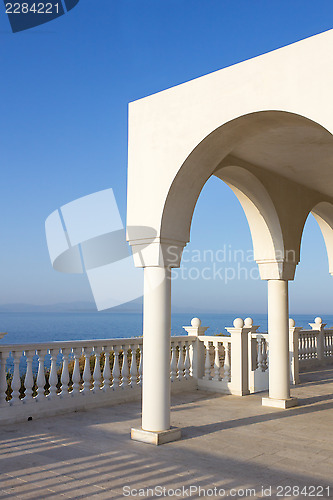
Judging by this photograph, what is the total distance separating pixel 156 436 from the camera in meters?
4.51

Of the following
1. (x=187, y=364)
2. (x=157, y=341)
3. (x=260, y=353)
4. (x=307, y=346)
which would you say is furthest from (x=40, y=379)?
(x=307, y=346)

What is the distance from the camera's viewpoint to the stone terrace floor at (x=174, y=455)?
3.43 m

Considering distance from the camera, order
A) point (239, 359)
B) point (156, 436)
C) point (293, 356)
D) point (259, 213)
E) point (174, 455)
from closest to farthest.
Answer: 1. point (174, 455)
2. point (156, 436)
3. point (259, 213)
4. point (239, 359)
5. point (293, 356)

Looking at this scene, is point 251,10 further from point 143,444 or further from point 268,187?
point 143,444

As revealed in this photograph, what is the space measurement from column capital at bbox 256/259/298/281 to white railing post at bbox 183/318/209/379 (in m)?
1.76

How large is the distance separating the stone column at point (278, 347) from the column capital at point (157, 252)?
2555 mm

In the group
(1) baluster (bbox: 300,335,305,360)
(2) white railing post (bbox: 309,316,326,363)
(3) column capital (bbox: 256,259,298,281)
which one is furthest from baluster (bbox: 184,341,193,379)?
(2) white railing post (bbox: 309,316,326,363)

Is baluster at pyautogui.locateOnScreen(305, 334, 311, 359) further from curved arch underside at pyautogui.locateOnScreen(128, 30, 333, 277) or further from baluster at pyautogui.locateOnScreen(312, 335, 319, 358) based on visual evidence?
curved arch underside at pyautogui.locateOnScreen(128, 30, 333, 277)

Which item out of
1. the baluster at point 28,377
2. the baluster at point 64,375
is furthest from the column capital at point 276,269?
the baluster at point 28,377

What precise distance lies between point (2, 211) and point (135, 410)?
35.0 metres

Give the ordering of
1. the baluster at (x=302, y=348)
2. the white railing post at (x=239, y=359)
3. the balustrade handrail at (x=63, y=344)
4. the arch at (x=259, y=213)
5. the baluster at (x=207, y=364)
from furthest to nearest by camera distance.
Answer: the baluster at (x=302, y=348) < the baluster at (x=207, y=364) < the white railing post at (x=239, y=359) < the arch at (x=259, y=213) < the balustrade handrail at (x=63, y=344)

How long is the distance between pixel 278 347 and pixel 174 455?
3.14 metres

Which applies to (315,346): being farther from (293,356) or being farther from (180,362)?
(180,362)

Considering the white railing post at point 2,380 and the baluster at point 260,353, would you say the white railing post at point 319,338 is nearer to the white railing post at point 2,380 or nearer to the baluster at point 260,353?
the baluster at point 260,353
